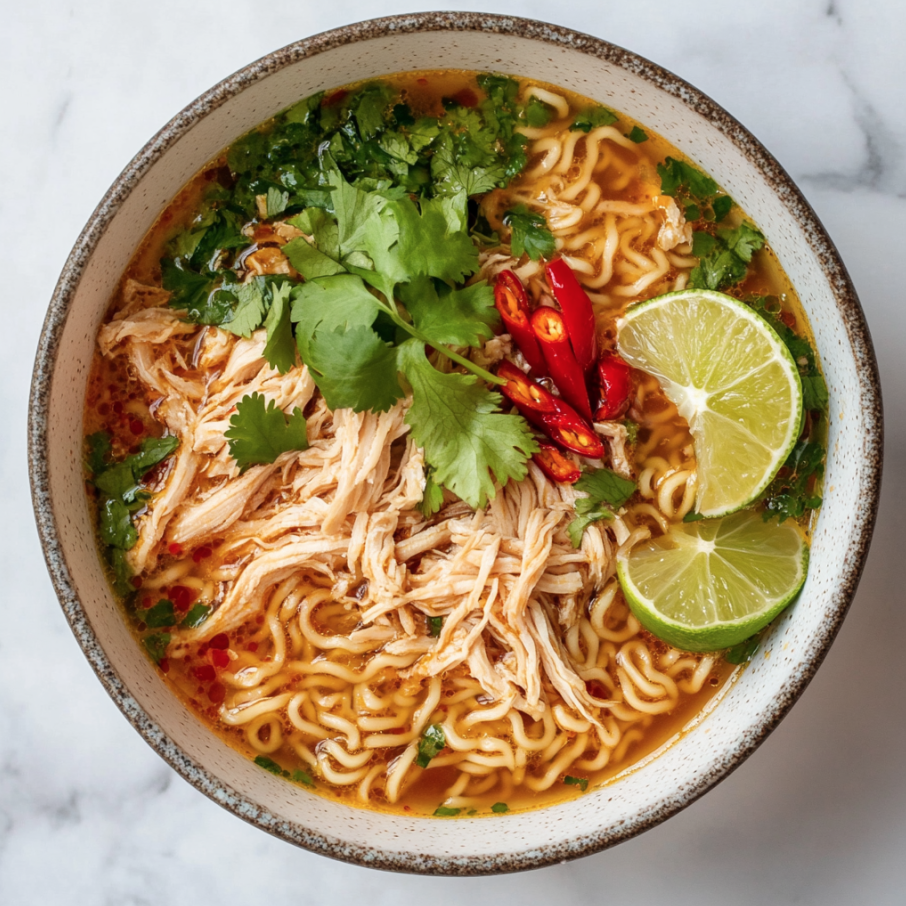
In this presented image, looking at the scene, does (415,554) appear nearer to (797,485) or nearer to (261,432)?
(261,432)

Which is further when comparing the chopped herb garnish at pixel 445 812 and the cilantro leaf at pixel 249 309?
the chopped herb garnish at pixel 445 812

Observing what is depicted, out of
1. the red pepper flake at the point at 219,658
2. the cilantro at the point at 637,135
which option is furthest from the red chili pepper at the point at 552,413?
the red pepper flake at the point at 219,658

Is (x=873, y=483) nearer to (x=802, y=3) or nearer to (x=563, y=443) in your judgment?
(x=563, y=443)

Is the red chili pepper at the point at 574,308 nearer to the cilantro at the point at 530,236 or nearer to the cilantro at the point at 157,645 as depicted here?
the cilantro at the point at 530,236

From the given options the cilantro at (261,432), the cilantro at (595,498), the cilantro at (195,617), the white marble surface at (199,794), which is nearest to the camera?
the cilantro at (261,432)

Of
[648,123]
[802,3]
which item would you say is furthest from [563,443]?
[802,3]

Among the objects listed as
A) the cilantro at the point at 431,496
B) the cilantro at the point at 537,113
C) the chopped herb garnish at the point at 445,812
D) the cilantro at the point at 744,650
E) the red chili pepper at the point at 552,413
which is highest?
the cilantro at the point at 537,113

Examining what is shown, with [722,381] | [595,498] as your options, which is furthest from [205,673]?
[722,381]
